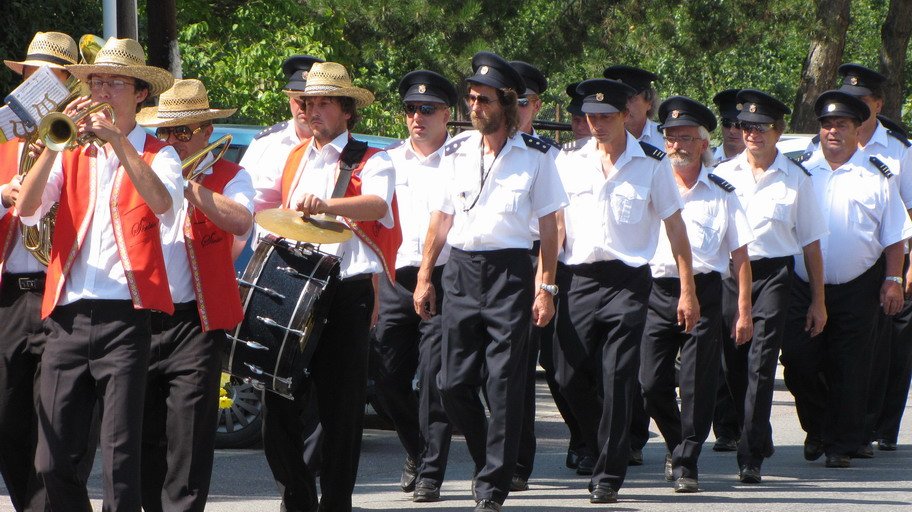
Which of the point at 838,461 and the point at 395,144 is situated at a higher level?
the point at 395,144

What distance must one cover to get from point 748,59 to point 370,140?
3577cm

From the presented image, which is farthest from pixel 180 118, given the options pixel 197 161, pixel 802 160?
pixel 802 160

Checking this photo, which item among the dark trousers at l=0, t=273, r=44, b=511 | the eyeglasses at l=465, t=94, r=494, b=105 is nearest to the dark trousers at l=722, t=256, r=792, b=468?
the eyeglasses at l=465, t=94, r=494, b=105

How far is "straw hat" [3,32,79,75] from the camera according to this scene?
6.88m

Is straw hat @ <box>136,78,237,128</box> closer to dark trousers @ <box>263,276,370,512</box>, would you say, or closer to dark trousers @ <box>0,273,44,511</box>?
dark trousers @ <box>0,273,44,511</box>

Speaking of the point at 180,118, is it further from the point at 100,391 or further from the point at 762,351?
the point at 762,351

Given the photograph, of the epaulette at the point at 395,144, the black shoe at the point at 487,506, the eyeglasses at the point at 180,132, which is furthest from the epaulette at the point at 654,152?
the eyeglasses at the point at 180,132

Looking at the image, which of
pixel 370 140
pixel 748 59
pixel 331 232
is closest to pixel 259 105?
pixel 370 140

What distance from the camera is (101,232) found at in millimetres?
5555

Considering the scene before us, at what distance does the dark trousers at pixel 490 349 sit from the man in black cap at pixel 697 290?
1.36m

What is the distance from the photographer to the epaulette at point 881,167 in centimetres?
950

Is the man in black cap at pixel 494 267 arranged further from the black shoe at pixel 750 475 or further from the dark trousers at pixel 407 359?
the black shoe at pixel 750 475

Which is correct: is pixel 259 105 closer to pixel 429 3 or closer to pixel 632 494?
pixel 429 3

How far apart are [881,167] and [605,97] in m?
2.48
